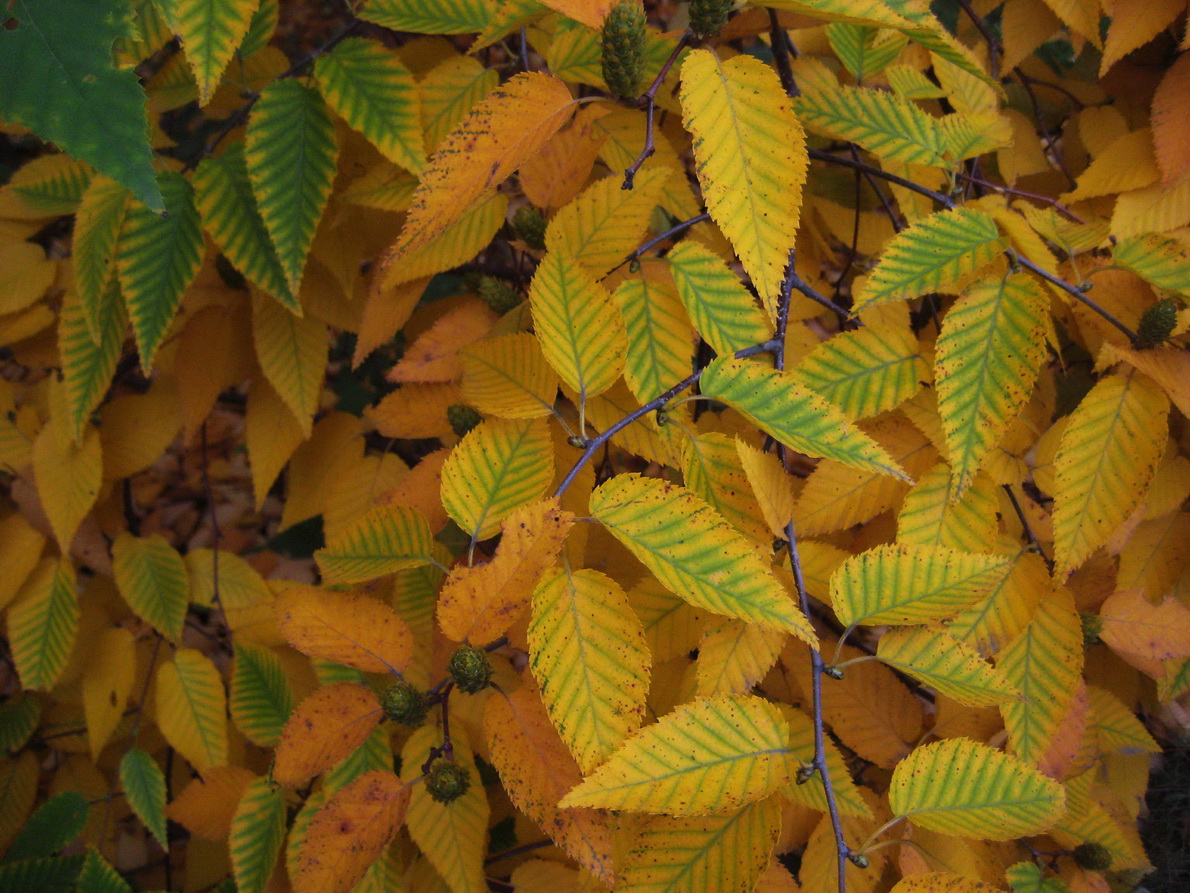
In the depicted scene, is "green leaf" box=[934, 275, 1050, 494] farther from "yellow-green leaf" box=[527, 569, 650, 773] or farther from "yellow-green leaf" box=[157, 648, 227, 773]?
"yellow-green leaf" box=[157, 648, 227, 773]

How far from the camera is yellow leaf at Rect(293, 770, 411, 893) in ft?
2.04

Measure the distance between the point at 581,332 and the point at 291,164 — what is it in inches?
17.0

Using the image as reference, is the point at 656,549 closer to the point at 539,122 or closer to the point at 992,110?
the point at 539,122

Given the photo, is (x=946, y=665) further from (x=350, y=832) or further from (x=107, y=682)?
(x=107, y=682)

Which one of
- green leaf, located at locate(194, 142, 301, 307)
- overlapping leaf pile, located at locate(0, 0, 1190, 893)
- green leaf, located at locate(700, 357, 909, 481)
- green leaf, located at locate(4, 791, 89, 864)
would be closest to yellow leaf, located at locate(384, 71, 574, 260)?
overlapping leaf pile, located at locate(0, 0, 1190, 893)

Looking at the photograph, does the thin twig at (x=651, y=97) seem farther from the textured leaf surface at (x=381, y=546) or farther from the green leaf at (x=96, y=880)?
the green leaf at (x=96, y=880)

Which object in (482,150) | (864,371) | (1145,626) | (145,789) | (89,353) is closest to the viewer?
(482,150)

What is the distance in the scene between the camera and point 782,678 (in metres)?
0.98

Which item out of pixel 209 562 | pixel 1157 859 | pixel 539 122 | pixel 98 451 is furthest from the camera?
pixel 1157 859

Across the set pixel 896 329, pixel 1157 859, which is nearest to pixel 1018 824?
pixel 896 329

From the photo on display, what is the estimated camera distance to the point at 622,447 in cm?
78

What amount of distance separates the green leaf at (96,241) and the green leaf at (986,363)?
863 millimetres

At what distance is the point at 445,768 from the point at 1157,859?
60.1 inches

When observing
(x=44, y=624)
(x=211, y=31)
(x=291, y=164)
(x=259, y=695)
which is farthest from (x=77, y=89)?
(x=44, y=624)
